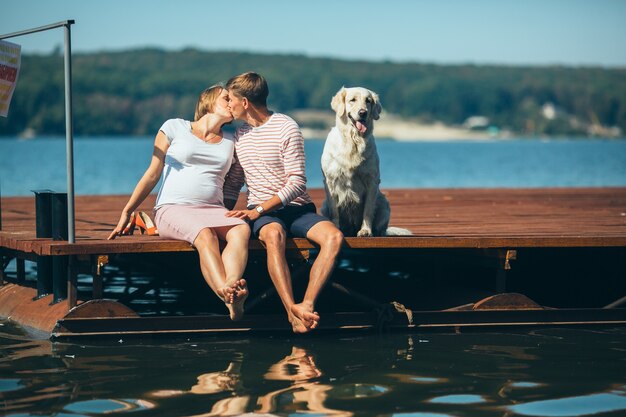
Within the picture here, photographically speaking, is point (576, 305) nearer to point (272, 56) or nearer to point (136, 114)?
point (136, 114)

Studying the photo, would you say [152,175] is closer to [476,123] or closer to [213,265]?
[213,265]

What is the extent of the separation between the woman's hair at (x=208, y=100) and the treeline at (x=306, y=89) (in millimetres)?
111462

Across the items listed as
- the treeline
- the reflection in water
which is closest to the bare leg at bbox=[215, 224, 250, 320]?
the reflection in water

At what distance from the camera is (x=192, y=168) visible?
24.9ft

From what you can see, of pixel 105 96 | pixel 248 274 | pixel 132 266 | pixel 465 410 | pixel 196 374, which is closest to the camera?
pixel 465 410

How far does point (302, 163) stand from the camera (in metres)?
7.45

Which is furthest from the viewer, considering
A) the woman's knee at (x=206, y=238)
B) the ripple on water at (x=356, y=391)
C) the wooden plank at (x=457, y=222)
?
the wooden plank at (x=457, y=222)

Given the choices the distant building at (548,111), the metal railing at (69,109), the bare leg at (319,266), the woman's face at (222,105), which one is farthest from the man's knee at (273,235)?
the distant building at (548,111)

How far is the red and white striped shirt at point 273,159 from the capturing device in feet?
24.3

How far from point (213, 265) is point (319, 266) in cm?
77

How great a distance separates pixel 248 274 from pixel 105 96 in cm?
12210

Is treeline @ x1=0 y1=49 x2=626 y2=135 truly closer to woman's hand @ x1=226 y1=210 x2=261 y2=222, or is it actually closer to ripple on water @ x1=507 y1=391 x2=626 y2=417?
woman's hand @ x1=226 y1=210 x2=261 y2=222

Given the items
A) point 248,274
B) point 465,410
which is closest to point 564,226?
point 248,274

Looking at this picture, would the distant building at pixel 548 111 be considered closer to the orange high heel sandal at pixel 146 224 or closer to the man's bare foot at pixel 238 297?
the orange high heel sandal at pixel 146 224
